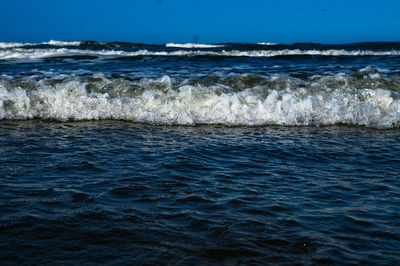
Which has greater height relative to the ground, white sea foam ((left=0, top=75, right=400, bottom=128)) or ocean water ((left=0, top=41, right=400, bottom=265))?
white sea foam ((left=0, top=75, right=400, bottom=128))

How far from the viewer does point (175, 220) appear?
103 inches

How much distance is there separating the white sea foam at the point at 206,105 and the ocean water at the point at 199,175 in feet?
0.08

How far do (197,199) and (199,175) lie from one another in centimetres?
62

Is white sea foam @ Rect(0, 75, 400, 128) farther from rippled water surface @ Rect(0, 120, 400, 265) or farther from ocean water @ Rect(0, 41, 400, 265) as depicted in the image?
rippled water surface @ Rect(0, 120, 400, 265)

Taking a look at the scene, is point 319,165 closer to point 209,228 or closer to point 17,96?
point 209,228

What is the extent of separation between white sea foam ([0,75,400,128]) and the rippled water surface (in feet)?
3.61

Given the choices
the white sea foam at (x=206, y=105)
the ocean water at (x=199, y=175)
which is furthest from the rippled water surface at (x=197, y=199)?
the white sea foam at (x=206, y=105)

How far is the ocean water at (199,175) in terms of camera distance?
2.28 meters

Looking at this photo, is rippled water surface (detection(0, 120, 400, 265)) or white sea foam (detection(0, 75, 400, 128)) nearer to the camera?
rippled water surface (detection(0, 120, 400, 265))

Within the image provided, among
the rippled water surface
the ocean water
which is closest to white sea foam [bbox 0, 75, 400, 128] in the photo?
the ocean water

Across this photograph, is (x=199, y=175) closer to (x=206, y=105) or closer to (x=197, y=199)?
(x=197, y=199)

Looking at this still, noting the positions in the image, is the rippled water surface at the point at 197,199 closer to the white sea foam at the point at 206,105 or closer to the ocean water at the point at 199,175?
the ocean water at the point at 199,175

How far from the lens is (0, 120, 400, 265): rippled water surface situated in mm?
2225

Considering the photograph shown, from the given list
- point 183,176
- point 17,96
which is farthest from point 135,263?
point 17,96
